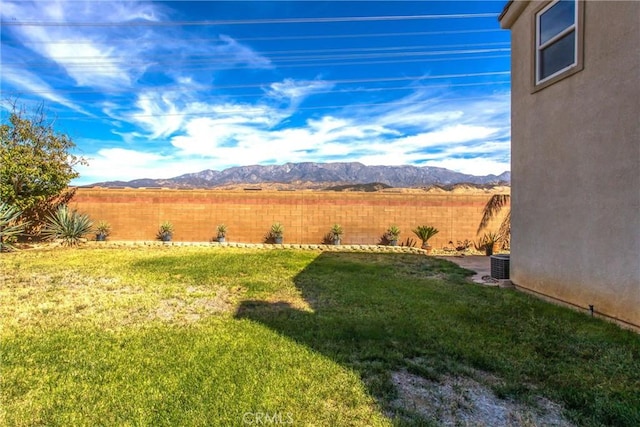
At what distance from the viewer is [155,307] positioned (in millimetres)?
5613

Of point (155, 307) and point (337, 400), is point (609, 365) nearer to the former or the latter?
point (337, 400)

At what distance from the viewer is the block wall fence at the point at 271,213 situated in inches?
584

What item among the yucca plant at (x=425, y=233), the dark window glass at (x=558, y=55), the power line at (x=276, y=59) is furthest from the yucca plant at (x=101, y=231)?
the dark window glass at (x=558, y=55)

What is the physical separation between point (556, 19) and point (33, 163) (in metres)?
15.9

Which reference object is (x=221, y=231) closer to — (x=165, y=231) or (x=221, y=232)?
(x=221, y=232)

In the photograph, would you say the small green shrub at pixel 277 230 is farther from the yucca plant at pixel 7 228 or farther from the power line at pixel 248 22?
the power line at pixel 248 22

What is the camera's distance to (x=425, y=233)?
14.3m

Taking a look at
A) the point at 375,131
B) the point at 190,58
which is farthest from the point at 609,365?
the point at 375,131

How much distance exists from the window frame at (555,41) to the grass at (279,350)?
12.4 feet

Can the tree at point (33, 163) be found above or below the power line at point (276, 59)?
below

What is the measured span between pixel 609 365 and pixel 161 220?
593 inches

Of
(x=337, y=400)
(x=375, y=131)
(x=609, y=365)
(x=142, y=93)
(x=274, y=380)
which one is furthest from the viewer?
(x=375, y=131)

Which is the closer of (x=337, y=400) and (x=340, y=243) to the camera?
(x=337, y=400)

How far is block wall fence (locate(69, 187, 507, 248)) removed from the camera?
14.8m
